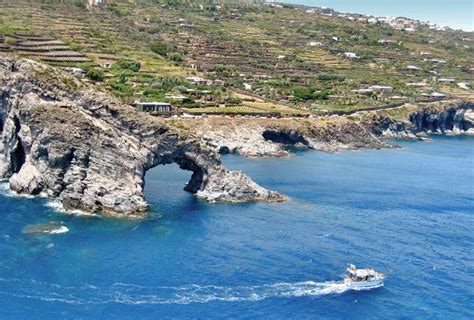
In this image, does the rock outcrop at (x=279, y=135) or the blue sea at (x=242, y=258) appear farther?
the rock outcrop at (x=279, y=135)

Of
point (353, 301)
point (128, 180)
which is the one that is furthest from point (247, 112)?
point (353, 301)

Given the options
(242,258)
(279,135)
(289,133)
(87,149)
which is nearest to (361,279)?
(242,258)

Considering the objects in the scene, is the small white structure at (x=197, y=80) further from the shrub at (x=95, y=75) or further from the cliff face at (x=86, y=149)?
the cliff face at (x=86, y=149)

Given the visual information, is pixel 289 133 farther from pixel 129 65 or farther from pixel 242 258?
pixel 242 258

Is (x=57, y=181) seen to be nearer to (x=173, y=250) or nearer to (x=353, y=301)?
(x=173, y=250)

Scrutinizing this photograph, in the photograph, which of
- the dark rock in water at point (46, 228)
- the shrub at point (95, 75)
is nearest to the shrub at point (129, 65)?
the shrub at point (95, 75)
